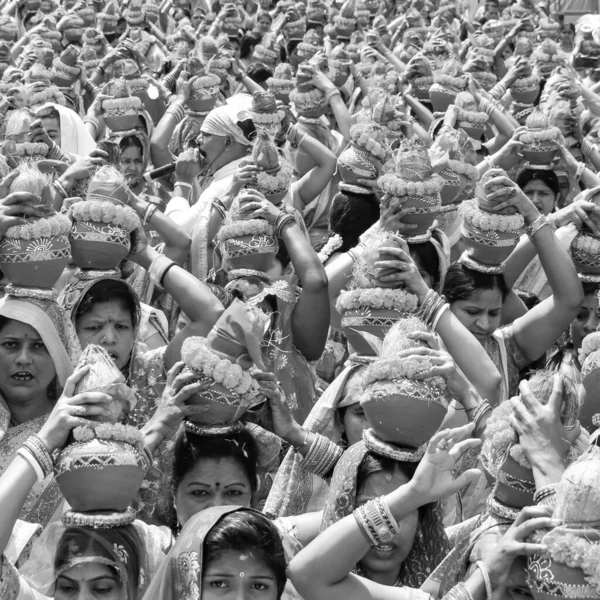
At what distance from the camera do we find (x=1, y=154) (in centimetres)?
721

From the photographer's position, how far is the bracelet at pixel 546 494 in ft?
11.8

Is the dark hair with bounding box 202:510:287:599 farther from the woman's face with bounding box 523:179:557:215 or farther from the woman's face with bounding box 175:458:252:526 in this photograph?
the woman's face with bounding box 523:179:557:215

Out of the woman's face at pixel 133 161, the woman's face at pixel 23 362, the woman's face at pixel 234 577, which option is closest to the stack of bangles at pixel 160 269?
the woman's face at pixel 23 362

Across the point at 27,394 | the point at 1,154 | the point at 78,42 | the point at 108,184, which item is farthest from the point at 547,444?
the point at 78,42

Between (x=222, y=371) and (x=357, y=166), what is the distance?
270cm

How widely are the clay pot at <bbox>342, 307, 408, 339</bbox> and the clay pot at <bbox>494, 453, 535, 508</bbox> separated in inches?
44.9

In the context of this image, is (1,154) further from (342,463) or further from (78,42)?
(78,42)

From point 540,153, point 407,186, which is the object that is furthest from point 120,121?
point 407,186

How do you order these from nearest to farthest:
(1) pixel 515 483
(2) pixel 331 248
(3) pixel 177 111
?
(1) pixel 515 483, (2) pixel 331 248, (3) pixel 177 111

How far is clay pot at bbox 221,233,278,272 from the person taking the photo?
18.4 feet

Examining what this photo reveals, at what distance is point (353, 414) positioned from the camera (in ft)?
16.8

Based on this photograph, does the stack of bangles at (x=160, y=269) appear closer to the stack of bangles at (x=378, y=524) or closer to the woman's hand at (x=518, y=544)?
the stack of bangles at (x=378, y=524)

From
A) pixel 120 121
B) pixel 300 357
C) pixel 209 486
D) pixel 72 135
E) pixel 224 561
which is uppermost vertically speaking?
pixel 224 561

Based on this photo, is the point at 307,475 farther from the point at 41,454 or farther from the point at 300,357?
the point at 41,454
